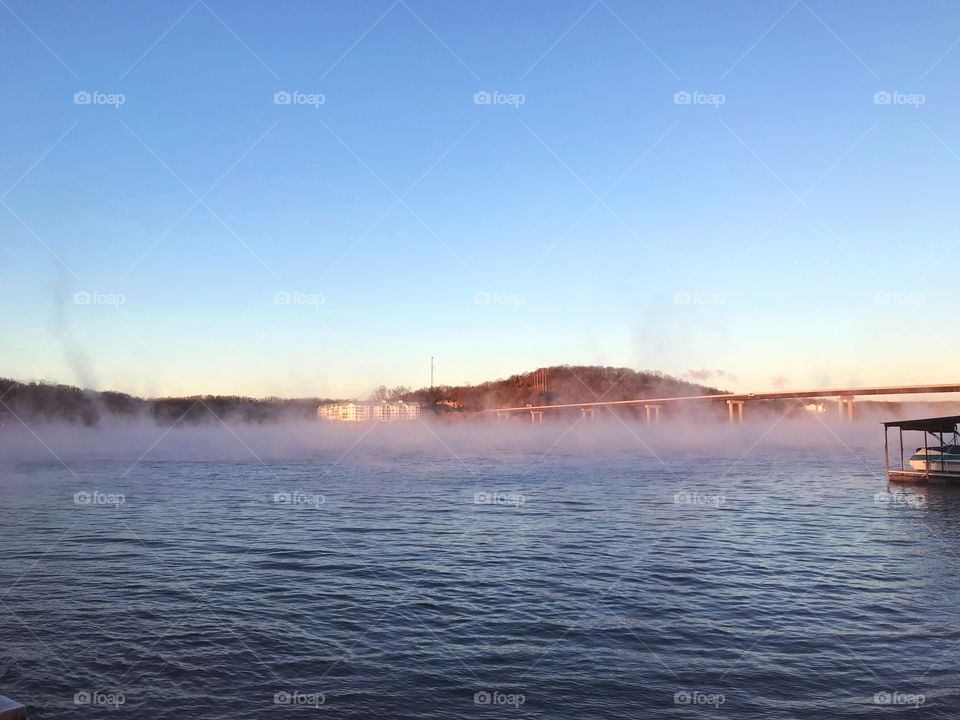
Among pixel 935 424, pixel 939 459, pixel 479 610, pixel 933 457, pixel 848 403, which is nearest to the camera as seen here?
pixel 479 610

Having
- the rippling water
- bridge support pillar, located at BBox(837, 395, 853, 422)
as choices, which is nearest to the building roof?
the rippling water

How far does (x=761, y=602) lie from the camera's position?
24312 millimetres

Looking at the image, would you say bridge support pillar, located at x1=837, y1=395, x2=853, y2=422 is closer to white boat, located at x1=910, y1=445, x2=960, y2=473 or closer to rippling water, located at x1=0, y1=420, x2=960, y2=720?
white boat, located at x1=910, y1=445, x2=960, y2=473

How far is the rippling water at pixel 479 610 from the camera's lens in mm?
16094

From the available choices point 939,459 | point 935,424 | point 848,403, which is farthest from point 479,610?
point 848,403

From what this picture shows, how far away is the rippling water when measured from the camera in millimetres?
16094

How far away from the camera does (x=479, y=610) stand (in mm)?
22797

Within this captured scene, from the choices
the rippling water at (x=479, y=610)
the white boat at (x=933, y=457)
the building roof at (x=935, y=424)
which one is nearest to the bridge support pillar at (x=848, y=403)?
the white boat at (x=933, y=457)

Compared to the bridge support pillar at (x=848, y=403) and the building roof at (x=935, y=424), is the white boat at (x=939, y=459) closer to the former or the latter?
the building roof at (x=935, y=424)

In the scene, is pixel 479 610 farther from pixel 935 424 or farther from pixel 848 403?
pixel 848 403

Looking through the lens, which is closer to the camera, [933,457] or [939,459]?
[939,459]

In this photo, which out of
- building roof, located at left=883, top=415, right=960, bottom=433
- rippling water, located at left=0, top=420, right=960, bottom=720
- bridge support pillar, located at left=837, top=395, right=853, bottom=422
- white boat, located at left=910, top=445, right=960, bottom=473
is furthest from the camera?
bridge support pillar, located at left=837, top=395, right=853, bottom=422

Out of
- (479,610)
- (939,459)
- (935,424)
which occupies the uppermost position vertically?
(935,424)

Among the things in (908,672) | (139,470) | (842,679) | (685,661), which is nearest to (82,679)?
(685,661)
